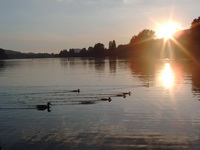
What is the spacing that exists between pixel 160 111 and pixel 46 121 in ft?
56.9

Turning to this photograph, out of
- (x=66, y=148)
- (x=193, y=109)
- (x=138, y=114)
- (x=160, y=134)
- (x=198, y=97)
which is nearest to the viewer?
(x=66, y=148)

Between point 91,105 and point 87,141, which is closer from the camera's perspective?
point 87,141

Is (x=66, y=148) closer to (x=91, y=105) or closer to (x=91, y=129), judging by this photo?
(x=91, y=129)

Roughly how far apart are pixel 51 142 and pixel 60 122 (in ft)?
26.2

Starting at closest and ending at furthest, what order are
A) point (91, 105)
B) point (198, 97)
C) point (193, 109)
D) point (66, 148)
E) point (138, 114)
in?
1. point (66, 148)
2. point (138, 114)
3. point (193, 109)
4. point (91, 105)
5. point (198, 97)

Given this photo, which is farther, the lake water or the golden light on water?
the golden light on water

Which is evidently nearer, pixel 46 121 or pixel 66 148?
pixel 66 148

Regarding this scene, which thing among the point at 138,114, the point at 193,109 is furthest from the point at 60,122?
the point at 193,109

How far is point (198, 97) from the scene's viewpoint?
169ft

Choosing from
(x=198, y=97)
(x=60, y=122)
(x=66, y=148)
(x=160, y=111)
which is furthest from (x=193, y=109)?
(x=66, y=148)

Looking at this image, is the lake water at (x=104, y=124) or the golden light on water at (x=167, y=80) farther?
the golden light on water at (x=167, y=80)

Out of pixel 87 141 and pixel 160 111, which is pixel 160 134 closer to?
pixel 87 141

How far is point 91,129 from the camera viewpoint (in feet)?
101

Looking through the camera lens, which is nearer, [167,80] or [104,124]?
[104,124]
